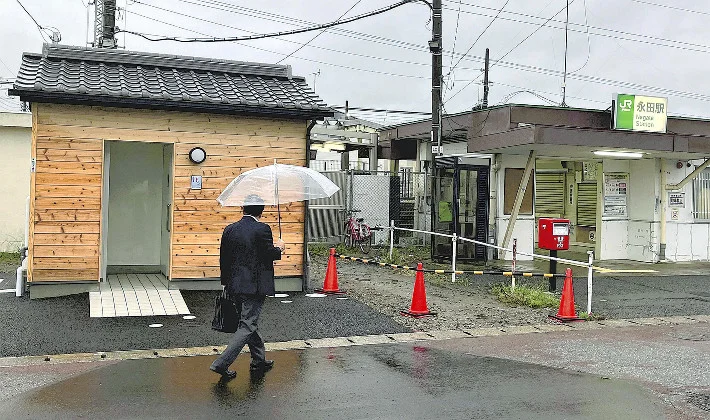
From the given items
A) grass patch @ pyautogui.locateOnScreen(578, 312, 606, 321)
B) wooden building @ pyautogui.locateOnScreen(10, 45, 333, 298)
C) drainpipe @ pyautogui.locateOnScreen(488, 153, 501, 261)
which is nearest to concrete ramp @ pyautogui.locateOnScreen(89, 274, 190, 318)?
wooden building @ pyautogui.locateOnScreen(10, 45, 333, 298)

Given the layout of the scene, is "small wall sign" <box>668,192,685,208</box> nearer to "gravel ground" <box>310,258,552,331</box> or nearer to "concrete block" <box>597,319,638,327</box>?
"gravel ground" <box>310,258,552,331</box>

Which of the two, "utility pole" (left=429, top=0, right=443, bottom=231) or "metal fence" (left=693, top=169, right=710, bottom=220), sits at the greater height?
"utility pole" (left=429, top=0, right=443, bottom=231)

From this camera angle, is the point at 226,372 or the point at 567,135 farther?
the point at 567,135

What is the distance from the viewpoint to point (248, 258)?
6953 mm

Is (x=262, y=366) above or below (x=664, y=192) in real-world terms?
below

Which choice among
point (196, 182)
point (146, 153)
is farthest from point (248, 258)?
point (146, 153)

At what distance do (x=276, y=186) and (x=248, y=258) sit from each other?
1.25m

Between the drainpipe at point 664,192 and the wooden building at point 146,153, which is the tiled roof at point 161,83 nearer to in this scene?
the wooden building at point 146,153

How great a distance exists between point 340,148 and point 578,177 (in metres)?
7.42

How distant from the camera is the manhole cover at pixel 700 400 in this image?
6301mm

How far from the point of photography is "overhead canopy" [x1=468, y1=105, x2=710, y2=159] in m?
14.4

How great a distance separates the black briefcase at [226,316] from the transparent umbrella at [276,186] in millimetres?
1143

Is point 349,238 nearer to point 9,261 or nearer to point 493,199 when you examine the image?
point 493,199

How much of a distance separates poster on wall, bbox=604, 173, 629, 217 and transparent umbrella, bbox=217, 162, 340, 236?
12.2 metres
